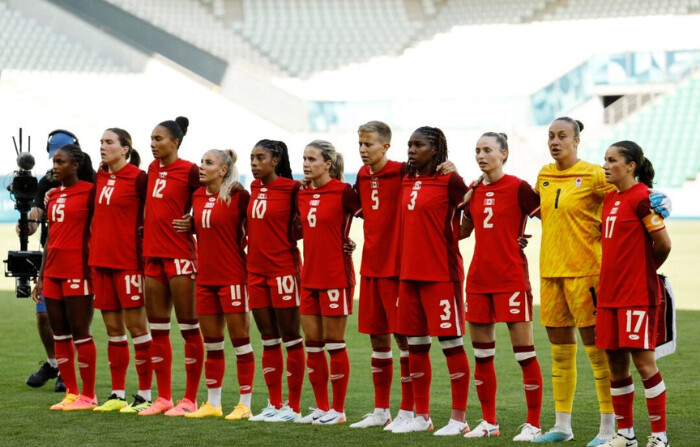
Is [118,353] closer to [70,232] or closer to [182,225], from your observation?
[70,232]

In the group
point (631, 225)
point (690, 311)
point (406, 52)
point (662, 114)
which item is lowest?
point (690, 311)

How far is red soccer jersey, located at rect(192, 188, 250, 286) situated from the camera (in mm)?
7664

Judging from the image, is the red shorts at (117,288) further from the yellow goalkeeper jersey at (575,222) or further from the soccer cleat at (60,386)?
the yellow goalkeeper jersey at (575,222)

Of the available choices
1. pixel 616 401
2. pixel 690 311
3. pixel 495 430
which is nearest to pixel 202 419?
pixel 495 430

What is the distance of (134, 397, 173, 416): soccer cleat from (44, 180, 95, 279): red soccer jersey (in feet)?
3.32

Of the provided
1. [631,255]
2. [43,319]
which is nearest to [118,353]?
[43,319]

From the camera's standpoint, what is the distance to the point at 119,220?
26.1 feet

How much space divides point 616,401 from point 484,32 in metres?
36.6

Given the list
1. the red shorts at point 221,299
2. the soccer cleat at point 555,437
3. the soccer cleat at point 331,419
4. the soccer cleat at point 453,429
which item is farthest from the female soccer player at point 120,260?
the soccer cleat at point 555,437

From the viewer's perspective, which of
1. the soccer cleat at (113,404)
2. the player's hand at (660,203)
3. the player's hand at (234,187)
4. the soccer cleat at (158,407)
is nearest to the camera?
the player's hand at (660,203)

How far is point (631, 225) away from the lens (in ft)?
20.5

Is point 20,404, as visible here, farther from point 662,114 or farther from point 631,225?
point 662,114

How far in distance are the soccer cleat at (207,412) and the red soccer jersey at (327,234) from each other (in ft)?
3.64

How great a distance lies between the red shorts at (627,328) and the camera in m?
6.18
